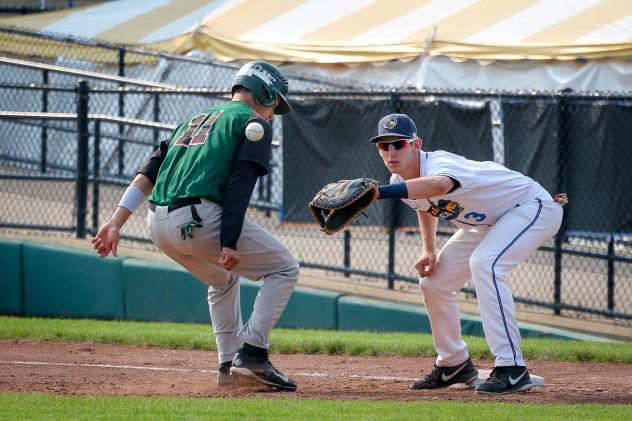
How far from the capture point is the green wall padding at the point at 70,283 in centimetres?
1141

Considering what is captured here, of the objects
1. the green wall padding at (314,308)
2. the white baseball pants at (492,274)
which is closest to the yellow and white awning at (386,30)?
the green wall padding at (314,308)

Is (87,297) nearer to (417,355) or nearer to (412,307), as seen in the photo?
(412,307)

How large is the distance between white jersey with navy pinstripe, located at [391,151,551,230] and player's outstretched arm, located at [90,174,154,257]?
5.07ft

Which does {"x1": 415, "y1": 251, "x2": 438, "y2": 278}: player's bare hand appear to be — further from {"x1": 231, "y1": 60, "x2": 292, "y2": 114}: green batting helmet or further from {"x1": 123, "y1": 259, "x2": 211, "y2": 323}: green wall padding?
{"x1": 123, "y1": 259, "x2": 211, "y2": 323}: green wall padding

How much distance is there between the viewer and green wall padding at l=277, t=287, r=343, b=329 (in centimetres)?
1080

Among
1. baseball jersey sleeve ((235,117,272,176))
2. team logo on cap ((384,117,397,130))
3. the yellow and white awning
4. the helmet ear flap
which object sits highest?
the yellow and white awning

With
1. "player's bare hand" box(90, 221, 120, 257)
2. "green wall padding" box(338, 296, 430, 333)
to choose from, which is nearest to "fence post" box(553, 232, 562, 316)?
"green wall padding" box(338, 296, 430, 333)

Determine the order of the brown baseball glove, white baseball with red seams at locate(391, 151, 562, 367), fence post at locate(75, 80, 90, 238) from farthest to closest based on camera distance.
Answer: fence post at locate(75, 80, 90, 238) < white baseball with red seams at locate(391, 151, 562, 367) < the brown baseball glove

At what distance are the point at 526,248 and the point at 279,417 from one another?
1.97 metres

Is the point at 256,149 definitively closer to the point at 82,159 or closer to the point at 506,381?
Result: the point at 506,381

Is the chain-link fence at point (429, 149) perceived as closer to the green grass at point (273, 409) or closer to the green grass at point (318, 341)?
the green grass at point (318, 341)

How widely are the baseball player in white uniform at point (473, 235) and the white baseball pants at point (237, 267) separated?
0.88 m

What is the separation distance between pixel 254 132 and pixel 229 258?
2.42ft

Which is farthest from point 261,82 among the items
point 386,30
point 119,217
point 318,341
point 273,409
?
point 386,30
